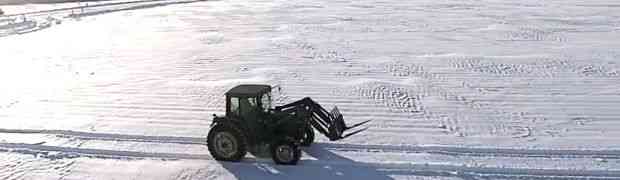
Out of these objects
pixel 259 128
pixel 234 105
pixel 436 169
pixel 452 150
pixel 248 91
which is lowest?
pixel 436 169

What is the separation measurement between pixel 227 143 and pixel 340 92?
511 cm

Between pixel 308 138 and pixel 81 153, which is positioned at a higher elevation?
pixel 308 138

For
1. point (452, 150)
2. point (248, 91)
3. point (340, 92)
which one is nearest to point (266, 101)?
point (248, 91)

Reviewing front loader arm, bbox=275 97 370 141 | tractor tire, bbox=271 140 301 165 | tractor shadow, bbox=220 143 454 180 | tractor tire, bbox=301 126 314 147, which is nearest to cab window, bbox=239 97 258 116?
front loader arm, bbox=275 97 370 141

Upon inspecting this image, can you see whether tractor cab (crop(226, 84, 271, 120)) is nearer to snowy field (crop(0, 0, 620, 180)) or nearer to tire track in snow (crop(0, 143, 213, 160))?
snowy field (crop(0, 0, 620, 180))

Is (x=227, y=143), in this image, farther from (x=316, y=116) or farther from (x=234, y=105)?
(x=316, y=116)

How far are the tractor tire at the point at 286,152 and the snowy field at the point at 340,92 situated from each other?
0.36 feet

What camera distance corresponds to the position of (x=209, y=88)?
43.1 ft

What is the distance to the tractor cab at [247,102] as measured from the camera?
7.71 metres

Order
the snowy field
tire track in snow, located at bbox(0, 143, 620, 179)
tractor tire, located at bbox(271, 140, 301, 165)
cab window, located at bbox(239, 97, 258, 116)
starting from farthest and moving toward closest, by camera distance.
Answer: 1. the snowy field
2. cab window, located at bbox(239, 97, 258, 116)
3. tractor tire, located at bbox(271, 140, 301, 165)
4. tire track in snow, located at bbox(0, 143, 620, 179)

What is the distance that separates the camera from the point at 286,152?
25.1 feet

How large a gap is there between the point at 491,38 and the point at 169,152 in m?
13.9

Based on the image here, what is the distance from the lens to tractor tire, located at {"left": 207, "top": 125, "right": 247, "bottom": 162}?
768 cm

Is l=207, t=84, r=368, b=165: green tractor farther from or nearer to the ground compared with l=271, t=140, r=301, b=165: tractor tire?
farther from the ground
